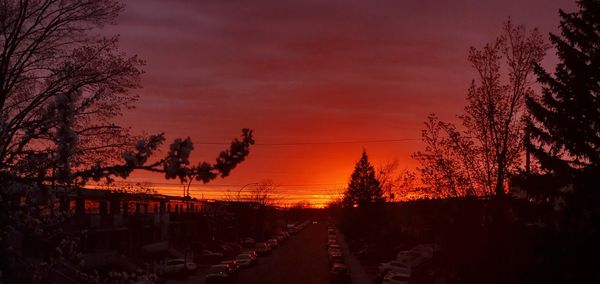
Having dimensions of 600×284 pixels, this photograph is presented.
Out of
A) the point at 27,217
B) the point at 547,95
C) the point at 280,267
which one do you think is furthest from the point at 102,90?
the point at 280,267

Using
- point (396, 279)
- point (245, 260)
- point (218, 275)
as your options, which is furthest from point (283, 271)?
point (396, 279)

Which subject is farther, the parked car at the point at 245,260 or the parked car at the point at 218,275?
the parked car at the point at 245,260

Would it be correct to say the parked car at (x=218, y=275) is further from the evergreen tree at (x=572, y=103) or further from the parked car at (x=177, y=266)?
the evergreen tree at (x=572, y=103)

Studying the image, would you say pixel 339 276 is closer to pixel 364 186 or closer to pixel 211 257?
pixel 211 257

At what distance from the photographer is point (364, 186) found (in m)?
86.6

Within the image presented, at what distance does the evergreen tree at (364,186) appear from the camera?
80750 millimetres

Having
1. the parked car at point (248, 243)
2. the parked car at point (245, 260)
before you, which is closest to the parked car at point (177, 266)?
the parked car at point (245, 260)

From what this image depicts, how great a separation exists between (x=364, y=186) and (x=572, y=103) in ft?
214

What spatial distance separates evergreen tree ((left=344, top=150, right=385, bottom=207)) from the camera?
265ft

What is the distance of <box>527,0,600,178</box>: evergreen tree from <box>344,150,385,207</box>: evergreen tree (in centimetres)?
5372

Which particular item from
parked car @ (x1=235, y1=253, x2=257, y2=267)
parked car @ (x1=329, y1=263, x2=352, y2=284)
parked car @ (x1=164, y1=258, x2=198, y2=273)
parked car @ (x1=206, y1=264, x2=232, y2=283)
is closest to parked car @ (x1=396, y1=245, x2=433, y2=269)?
parked car @ (x1=329, y1=263, x2=352, y2=284)

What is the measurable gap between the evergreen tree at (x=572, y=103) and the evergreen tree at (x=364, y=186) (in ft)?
176

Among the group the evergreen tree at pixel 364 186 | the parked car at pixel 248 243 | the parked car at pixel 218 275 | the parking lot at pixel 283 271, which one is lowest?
the parking lot at pixel 283 271

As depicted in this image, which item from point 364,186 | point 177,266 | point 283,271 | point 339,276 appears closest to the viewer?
point 339,276
